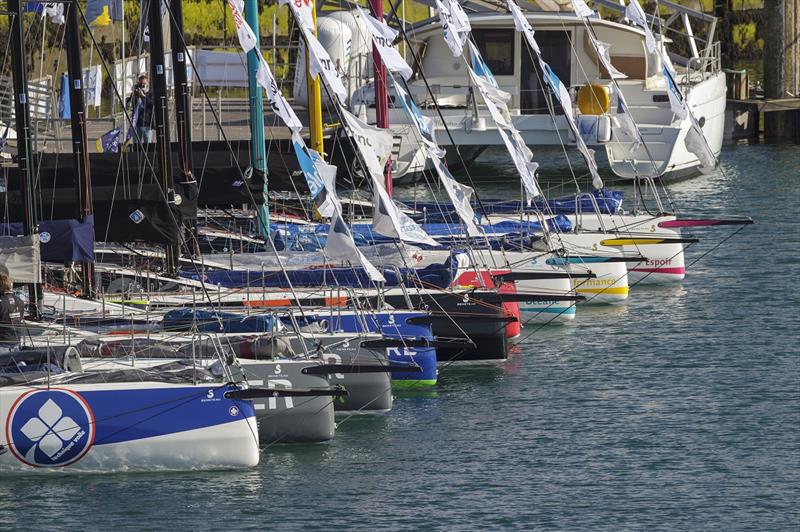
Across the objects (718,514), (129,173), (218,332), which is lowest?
(718,514)

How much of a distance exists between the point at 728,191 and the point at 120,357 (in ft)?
84.1

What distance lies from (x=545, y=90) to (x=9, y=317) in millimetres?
26774

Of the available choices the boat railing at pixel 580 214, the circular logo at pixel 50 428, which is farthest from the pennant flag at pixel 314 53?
the boat railing at pixel 580 214

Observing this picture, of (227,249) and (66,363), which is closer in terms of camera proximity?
(66,363)

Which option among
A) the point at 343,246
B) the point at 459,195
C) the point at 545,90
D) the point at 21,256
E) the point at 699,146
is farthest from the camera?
the point at 545,90

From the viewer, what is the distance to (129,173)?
28078 millimetres

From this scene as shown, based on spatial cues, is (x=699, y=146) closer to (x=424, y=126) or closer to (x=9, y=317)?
(x=424, y=126)

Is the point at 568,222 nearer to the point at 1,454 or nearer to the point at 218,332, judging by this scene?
the point at 218,332

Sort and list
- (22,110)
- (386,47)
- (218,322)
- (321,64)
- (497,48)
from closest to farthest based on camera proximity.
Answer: (22,110), (321,64), (218,322), (386,47), (497,48)

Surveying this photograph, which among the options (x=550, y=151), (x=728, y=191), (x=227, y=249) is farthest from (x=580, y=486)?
(x=550, y=151)

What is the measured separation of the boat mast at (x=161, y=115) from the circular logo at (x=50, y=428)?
22.1ft

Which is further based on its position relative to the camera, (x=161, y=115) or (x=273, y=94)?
(x=161, y=115)

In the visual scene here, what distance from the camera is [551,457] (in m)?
18.9

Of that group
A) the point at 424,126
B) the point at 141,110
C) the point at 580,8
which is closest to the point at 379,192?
the point at 424,126
